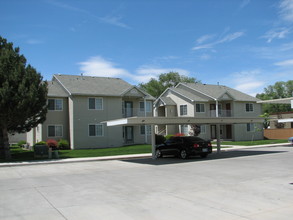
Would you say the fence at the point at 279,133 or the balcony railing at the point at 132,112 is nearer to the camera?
the balcony railing at the point at 132,112

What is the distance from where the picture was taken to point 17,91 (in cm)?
2169

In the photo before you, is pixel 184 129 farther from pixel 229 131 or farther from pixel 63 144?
pixel 63 144

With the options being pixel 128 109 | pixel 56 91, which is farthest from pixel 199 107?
pixel 56 91

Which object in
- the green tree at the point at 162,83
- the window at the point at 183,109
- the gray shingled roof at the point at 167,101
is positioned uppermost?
the green tree at the point at 162,83

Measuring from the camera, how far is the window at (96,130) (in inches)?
1273

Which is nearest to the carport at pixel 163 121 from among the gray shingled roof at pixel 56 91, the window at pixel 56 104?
the gray shingled roof at pixel 56 91

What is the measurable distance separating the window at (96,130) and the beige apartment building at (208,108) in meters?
11.4

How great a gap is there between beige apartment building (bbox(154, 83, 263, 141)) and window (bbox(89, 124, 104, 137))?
1145 centimetres

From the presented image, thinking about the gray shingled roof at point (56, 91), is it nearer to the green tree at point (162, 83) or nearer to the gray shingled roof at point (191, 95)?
the gray shingled roof at point (191, 95)

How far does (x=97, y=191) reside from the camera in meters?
9.88

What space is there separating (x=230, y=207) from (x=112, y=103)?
27.0 m

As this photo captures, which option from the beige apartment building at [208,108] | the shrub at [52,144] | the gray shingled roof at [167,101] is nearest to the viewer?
the shrub at [52,144]

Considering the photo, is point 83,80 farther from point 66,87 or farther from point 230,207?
point 230,207

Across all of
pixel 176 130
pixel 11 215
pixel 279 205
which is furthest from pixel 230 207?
pixel 176 130
